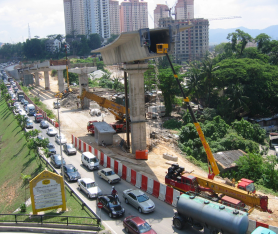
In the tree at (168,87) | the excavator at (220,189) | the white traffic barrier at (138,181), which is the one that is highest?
the tree at (168,87)

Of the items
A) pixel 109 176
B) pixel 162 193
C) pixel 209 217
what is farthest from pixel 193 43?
pixel 209 217

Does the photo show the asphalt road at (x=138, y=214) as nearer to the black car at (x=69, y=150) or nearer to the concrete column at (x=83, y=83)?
the black car at (x=69, y=150)

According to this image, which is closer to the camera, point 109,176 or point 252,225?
point 252,225

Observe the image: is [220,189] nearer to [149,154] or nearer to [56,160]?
[149,154]

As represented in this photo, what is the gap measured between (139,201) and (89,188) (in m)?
4.90

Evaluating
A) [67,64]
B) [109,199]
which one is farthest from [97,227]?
[67,64]

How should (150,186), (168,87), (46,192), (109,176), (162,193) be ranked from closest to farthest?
(46,192) → (162,193) → (150,186) → (109,176) → (168,87)

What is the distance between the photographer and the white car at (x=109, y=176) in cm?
2641

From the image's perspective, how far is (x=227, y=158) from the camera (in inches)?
1353

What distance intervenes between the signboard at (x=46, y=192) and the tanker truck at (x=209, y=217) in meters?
8.09

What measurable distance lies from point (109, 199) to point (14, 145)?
3034 cm

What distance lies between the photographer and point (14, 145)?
4616 cm

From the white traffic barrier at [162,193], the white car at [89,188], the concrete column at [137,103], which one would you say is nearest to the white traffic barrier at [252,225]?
the white traffic barrier at [162,193]

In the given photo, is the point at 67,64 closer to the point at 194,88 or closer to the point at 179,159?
the point at 194,88
